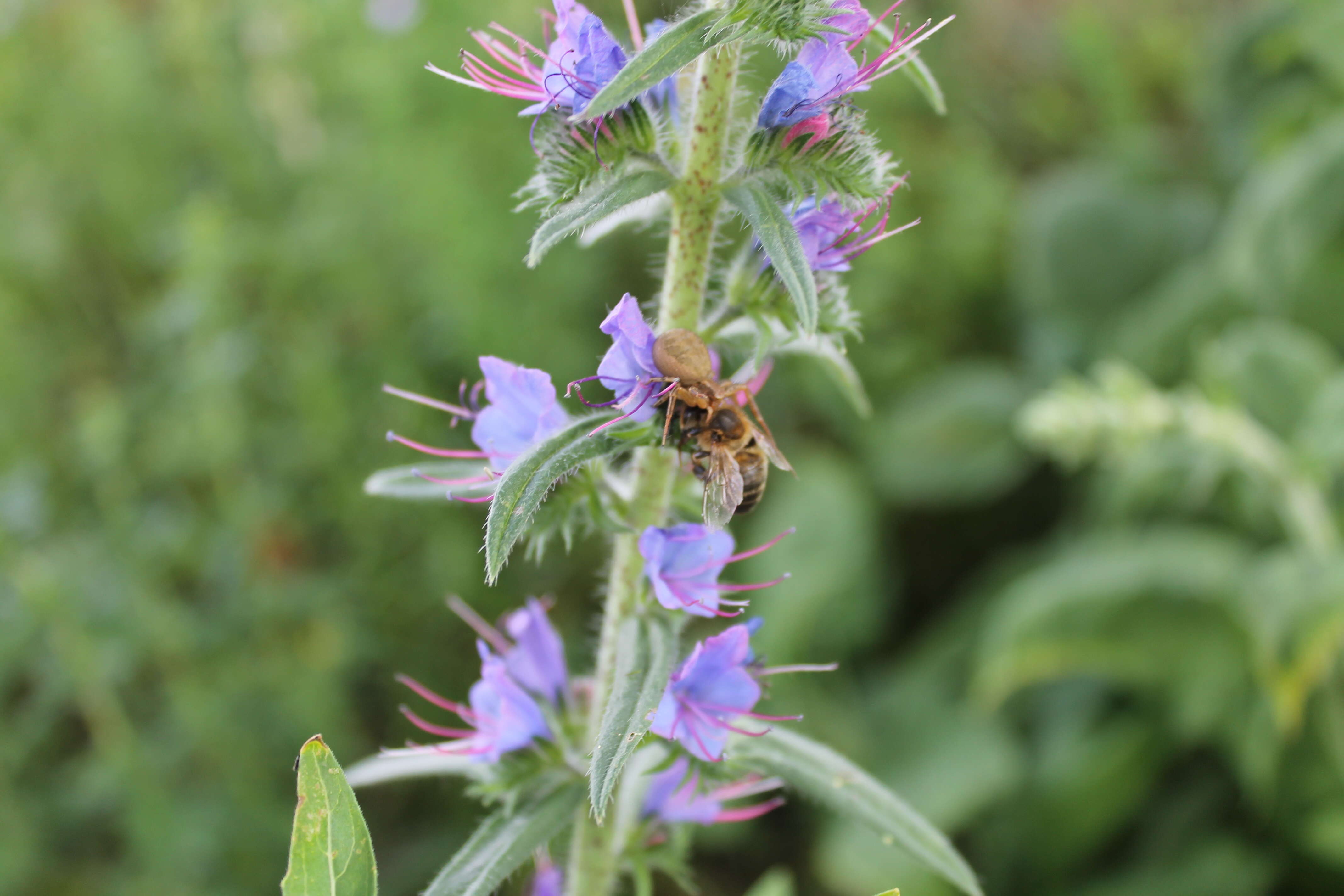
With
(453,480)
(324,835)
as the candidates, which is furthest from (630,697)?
(453,480)

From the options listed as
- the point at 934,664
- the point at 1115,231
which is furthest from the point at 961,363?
the point at 934,664

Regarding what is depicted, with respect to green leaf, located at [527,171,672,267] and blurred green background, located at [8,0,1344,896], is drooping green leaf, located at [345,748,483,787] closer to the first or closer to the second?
green leaf, located at [527,171,672,267]

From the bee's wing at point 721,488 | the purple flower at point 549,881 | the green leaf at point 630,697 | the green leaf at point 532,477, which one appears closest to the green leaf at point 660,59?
the green leaf at point 532,477

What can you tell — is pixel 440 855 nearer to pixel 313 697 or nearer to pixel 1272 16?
pixel 313 697

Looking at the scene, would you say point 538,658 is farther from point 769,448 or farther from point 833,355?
point 833,355

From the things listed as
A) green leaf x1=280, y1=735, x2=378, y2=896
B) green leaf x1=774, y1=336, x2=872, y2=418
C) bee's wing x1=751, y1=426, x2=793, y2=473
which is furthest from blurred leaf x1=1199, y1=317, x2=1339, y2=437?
green leaf x1=280, y1=735, x2=378, y2=896

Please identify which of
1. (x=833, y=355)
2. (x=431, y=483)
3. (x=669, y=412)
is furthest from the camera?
(x=431, y=483)
